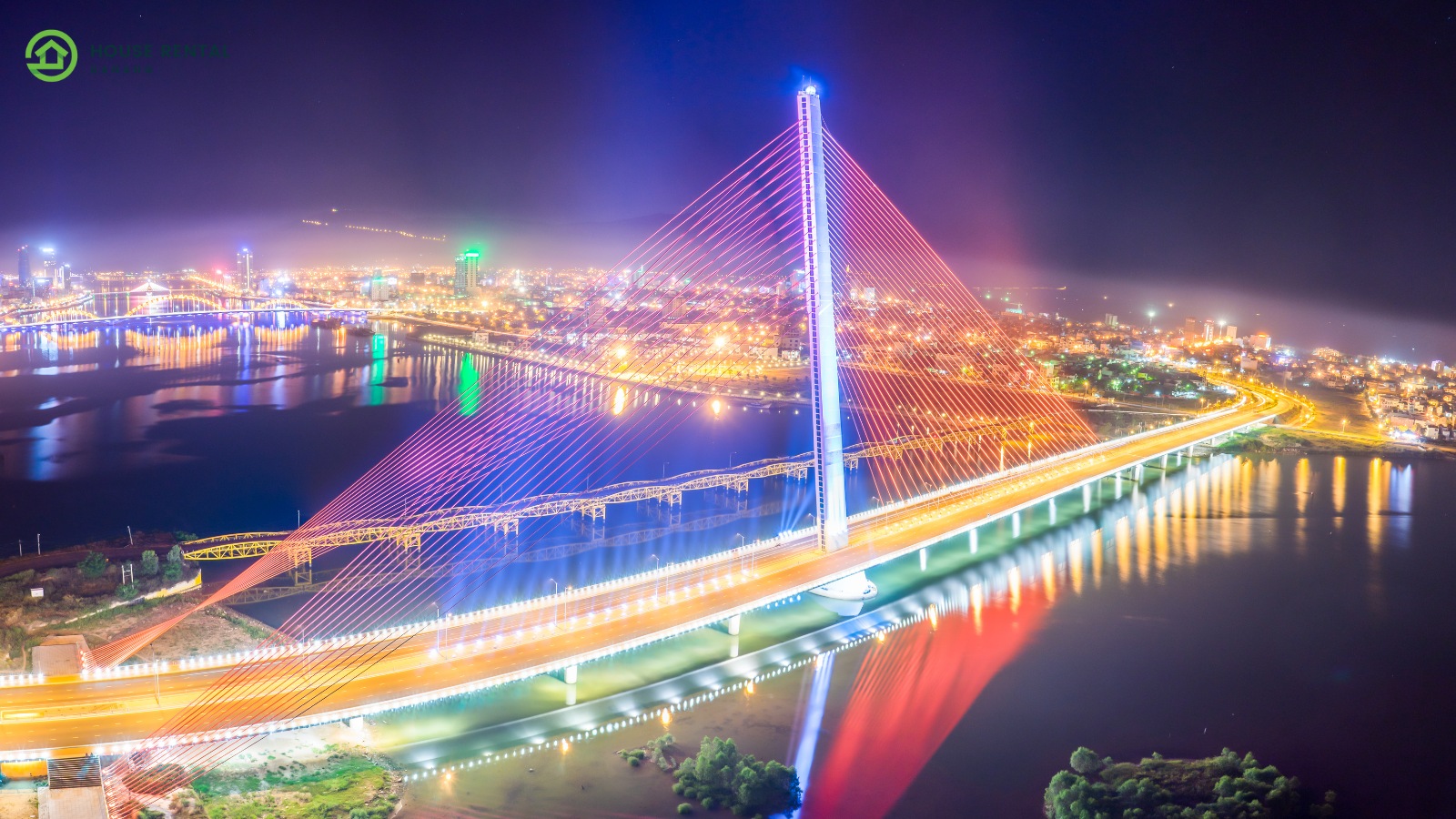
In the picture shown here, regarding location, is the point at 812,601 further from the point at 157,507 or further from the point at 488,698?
the point at 157,507

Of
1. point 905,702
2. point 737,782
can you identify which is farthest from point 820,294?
point 737,782

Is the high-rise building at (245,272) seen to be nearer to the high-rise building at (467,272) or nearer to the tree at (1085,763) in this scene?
the high-rise building at (467,272)

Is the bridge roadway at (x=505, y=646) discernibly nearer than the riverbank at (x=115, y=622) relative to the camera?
Yes

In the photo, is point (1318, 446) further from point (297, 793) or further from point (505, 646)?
point (297, 793)

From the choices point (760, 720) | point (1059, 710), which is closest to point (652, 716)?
point (760, 720)

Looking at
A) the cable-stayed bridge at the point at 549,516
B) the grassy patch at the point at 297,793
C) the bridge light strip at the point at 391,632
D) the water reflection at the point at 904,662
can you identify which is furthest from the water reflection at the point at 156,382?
the water reflection at the point at 904,662

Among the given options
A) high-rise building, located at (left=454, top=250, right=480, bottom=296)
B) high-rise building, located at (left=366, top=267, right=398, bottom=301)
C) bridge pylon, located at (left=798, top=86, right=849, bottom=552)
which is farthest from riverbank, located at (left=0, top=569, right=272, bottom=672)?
high-rise building, located at (left=454, top=250, right=480, bottom=296)

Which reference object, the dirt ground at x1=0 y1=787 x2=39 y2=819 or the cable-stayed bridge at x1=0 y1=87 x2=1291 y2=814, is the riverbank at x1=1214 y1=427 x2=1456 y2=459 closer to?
the cable-stayed bridge at x1=0 y1=87 x2=1291 y2=814
